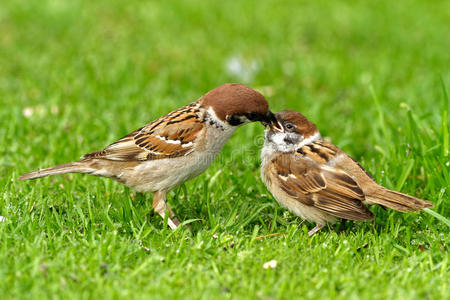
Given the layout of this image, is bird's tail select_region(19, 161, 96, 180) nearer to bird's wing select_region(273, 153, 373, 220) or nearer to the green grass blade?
bird's wing select_region(273, 153, 373, 220)

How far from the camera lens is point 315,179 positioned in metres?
4.96

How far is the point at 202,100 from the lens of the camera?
5.12m

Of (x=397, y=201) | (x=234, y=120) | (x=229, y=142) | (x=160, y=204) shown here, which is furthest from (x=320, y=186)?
(x=229, y=142)

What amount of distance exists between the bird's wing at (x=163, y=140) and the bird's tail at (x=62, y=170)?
116mm

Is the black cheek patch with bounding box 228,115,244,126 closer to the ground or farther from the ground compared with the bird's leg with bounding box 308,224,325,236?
farther from the ground

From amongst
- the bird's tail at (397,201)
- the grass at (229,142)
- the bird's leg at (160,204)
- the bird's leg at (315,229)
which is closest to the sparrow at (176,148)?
the bird's leg at (160,204)

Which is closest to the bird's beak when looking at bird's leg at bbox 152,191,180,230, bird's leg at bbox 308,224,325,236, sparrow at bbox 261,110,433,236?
sparrow at bbox 261,110,433,236

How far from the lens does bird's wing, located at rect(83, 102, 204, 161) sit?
4953 mm

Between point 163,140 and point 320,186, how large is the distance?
4.48ft

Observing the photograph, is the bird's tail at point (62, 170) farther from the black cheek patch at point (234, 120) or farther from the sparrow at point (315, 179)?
the sparrow at point (315, 179)

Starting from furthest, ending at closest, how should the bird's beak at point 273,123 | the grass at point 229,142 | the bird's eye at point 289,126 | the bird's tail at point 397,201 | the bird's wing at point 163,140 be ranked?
the bird's eye at point 289,126, the bird's beak at point 273,123, the bird's wing at point 163,140, the bird's tail at point 397,201, the grass at point 229,142

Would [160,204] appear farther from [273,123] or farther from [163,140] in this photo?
[273,123]

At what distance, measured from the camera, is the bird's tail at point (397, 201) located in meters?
4.51

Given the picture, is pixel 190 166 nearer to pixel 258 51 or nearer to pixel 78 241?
pixel 78 241
